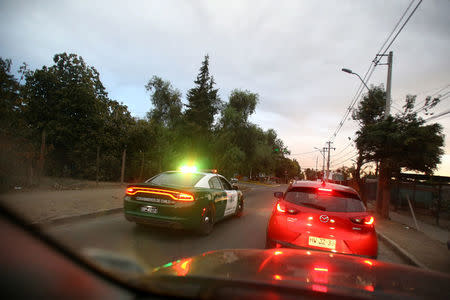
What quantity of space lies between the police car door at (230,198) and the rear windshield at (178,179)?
1481 mm

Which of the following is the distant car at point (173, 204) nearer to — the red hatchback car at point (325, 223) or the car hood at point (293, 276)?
the red hatchback car at point (325, 223)

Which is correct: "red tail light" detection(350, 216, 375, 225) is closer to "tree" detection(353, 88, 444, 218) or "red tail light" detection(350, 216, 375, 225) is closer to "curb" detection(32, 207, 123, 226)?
"curb" detection(32, 207, 123, 226)

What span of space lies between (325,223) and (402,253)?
11.6 feet

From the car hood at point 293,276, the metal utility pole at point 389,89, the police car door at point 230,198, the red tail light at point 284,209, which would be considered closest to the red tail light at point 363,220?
the red tail light at point 284,209

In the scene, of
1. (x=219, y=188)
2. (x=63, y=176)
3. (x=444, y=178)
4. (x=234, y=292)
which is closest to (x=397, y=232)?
(x=219, y=188)

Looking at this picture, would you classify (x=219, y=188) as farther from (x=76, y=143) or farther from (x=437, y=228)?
(x=76, y=143)

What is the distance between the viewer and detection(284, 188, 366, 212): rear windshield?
501 cm

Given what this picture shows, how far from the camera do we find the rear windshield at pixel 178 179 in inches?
282

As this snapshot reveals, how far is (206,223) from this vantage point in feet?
22.6

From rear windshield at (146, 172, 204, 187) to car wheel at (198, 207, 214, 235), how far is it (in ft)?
2.40

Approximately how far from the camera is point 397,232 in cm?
1010

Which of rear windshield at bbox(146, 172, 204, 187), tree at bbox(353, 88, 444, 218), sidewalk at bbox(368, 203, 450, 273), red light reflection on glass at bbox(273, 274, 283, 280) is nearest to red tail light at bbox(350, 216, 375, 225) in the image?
sidewalk at bbox(368, 203, 450, 273)

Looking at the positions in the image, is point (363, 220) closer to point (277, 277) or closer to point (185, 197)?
point (277, 277)

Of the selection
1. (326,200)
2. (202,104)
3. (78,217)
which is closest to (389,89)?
(326,200)
